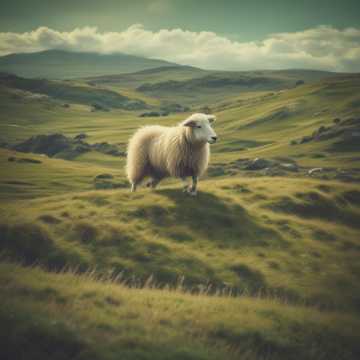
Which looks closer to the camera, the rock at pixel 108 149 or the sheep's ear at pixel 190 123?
the sheep's ear at pixel 190 123

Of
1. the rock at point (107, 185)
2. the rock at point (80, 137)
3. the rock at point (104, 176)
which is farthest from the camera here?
the rock at point (80, 137)

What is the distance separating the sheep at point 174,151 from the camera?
62.1 ft

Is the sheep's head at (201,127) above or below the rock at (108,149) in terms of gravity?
above

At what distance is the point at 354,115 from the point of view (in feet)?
393

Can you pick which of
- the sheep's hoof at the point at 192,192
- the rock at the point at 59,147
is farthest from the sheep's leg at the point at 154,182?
the rock at the point at 59,147

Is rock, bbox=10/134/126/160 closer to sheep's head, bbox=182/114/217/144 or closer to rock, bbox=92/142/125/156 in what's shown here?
rock, bbox=92/142/125/156

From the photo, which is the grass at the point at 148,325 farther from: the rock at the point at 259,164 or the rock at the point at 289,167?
the rock at the point at 259,164

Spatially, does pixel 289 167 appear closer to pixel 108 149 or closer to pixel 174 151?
pixel 108 149

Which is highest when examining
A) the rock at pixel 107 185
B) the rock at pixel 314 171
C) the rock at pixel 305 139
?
the rock at pixel 305 139

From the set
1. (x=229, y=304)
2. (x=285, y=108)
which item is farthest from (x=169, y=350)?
(x=285, y=108)

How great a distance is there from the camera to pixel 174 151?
64.7 feet

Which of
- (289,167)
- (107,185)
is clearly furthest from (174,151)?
(289,167)

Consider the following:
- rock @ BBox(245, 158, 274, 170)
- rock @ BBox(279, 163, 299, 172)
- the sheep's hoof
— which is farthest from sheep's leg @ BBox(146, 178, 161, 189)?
rock @ BBox(245, 158, 274, 170)

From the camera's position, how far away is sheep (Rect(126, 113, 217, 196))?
18.9 meters
